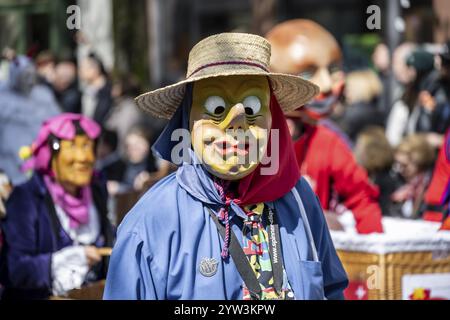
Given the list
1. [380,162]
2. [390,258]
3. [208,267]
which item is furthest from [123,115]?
[208,267]

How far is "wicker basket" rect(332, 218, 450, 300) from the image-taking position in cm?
505

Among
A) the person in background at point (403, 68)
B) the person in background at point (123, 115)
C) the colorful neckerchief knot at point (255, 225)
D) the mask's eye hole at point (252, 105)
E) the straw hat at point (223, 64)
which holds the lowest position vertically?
the person in background at point (123, 115)

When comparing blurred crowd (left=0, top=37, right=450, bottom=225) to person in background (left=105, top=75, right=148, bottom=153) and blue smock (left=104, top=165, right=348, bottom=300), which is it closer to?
person in background (left=105, top=75, right=148, bottom=153)

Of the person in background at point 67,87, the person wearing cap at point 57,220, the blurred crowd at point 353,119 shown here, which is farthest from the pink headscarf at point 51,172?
the person in background at point 67,87

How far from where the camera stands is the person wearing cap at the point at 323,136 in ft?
19.1

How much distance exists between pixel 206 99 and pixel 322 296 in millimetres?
841

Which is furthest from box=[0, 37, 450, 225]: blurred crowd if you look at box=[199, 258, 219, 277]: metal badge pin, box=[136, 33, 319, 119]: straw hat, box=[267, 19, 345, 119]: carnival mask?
box=[199, 258, 219, 277]: metal badge pin

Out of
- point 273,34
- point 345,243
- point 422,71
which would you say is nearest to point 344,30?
point 422,71

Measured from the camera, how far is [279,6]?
1459 cm

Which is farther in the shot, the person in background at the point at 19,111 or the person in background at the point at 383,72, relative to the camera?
the person in background at the point at 383,72

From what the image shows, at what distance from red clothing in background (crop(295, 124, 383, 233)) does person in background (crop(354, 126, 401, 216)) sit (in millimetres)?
1666

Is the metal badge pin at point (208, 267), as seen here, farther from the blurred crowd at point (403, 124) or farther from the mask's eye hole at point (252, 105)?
the blurred crowd at point (403, 124)

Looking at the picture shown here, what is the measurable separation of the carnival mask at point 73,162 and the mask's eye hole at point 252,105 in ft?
7.73
